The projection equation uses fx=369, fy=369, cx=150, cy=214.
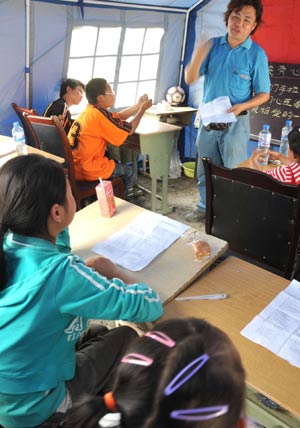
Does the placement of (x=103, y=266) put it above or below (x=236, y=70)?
below

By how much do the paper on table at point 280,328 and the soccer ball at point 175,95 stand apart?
3.86 m

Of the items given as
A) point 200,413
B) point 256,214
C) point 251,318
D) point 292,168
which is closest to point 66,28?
point 292,168

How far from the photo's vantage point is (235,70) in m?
2.73

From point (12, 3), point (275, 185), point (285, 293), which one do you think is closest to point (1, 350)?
point (285, 293)

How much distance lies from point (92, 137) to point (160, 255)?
1.72 metres

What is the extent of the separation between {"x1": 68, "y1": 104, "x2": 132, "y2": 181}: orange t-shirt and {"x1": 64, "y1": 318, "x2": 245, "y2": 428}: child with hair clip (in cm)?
235

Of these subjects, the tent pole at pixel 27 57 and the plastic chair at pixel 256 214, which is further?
the tent pole at pixel 27 57

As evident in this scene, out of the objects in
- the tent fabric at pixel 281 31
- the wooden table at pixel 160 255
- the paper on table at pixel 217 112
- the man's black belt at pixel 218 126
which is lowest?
the wooden table at pixel 160 255

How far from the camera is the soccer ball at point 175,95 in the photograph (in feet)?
15.3

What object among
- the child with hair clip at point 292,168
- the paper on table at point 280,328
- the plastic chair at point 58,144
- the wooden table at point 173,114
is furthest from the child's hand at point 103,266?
the wooden table at point 173,114

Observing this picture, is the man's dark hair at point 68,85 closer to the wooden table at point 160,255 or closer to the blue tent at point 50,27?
the blue tent at point 50,27

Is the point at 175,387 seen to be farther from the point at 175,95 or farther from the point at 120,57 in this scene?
the point at 175,95

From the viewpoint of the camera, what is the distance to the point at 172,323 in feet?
2.21

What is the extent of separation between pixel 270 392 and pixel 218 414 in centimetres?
35
